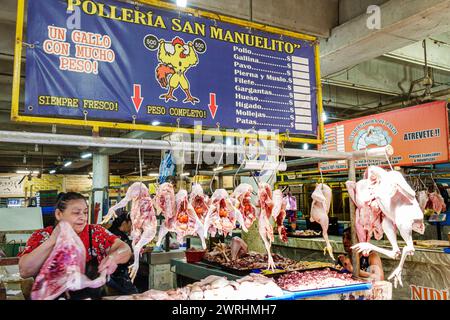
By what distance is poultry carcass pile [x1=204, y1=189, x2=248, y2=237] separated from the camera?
3.26 metres

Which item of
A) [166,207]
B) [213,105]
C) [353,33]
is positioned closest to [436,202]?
[353,33]

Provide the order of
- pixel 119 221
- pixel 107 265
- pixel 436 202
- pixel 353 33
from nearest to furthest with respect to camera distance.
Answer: pixel 107 265 → pixel 353 33 → pixel 119 221 → pixel 436 202

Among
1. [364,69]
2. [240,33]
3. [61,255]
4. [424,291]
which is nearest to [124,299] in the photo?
[61,255]

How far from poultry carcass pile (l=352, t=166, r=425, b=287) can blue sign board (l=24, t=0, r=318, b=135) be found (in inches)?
51.9

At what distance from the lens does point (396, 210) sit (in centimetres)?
313

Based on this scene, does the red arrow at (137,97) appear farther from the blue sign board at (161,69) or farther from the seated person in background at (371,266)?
the seated person in background at (371,266)

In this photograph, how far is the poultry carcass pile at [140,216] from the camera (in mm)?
2996

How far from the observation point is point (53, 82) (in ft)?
10.3

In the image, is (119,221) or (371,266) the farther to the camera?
(119,221)

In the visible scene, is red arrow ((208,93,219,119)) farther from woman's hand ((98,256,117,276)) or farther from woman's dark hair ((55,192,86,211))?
woman's hand ((98,256,117,276))

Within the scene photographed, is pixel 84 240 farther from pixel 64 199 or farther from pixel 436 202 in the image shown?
pixel 436 202

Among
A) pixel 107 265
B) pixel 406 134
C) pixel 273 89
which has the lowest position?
pixel 107 265

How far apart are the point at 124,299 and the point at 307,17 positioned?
5.09 metres

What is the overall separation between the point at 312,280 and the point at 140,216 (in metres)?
1.80
